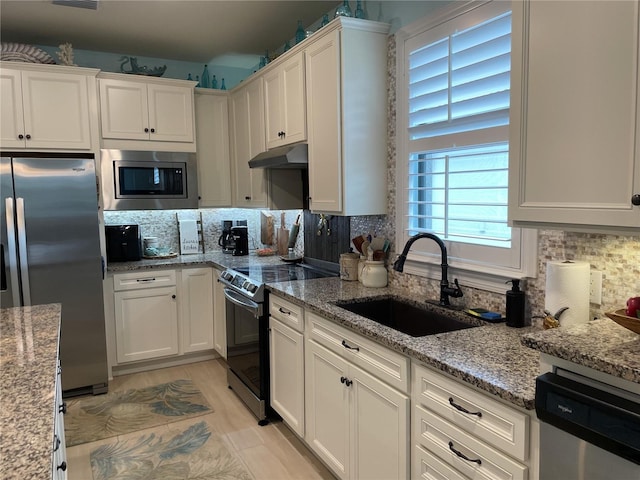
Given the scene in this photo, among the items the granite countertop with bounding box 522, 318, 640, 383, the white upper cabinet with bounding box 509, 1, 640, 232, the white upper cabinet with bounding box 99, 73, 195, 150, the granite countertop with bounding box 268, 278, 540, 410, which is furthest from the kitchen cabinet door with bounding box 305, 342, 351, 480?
the white upper cabinet with bounding box 99, 73, 195, 150

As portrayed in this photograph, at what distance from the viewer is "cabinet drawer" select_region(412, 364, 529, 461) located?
131 centimetres

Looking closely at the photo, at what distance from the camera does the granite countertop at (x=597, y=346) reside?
110 cm

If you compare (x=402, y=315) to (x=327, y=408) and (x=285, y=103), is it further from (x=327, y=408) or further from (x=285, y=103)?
(x=285, y=103)

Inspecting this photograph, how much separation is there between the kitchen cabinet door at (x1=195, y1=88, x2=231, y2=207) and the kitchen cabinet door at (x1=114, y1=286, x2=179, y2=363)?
3.21ft

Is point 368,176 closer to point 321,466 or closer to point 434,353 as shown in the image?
point 434,353

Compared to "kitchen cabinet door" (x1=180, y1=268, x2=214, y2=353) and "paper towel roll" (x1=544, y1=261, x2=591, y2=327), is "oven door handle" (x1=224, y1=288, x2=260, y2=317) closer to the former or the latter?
"kitchen cabinet door" (x1=180, y1=268, x2=214, y2=353)

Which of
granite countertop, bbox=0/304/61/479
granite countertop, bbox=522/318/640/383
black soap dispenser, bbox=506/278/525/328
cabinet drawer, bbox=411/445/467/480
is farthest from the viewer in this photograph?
black soap dispenser, bbox=506/278/525/328

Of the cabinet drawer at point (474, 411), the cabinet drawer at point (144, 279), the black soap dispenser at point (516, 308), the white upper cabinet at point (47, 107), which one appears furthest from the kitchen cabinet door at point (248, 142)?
the cabinet drawer at point (474, 411)

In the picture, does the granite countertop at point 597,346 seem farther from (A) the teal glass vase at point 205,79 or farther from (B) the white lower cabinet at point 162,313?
(A) the teal glass vase at point 205,79

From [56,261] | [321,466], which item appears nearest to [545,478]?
[321,466]

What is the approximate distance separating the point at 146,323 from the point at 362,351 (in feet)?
8.28

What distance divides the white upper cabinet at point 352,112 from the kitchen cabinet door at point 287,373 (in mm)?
795

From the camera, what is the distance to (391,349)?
182 cm

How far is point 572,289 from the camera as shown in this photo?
1.63m
